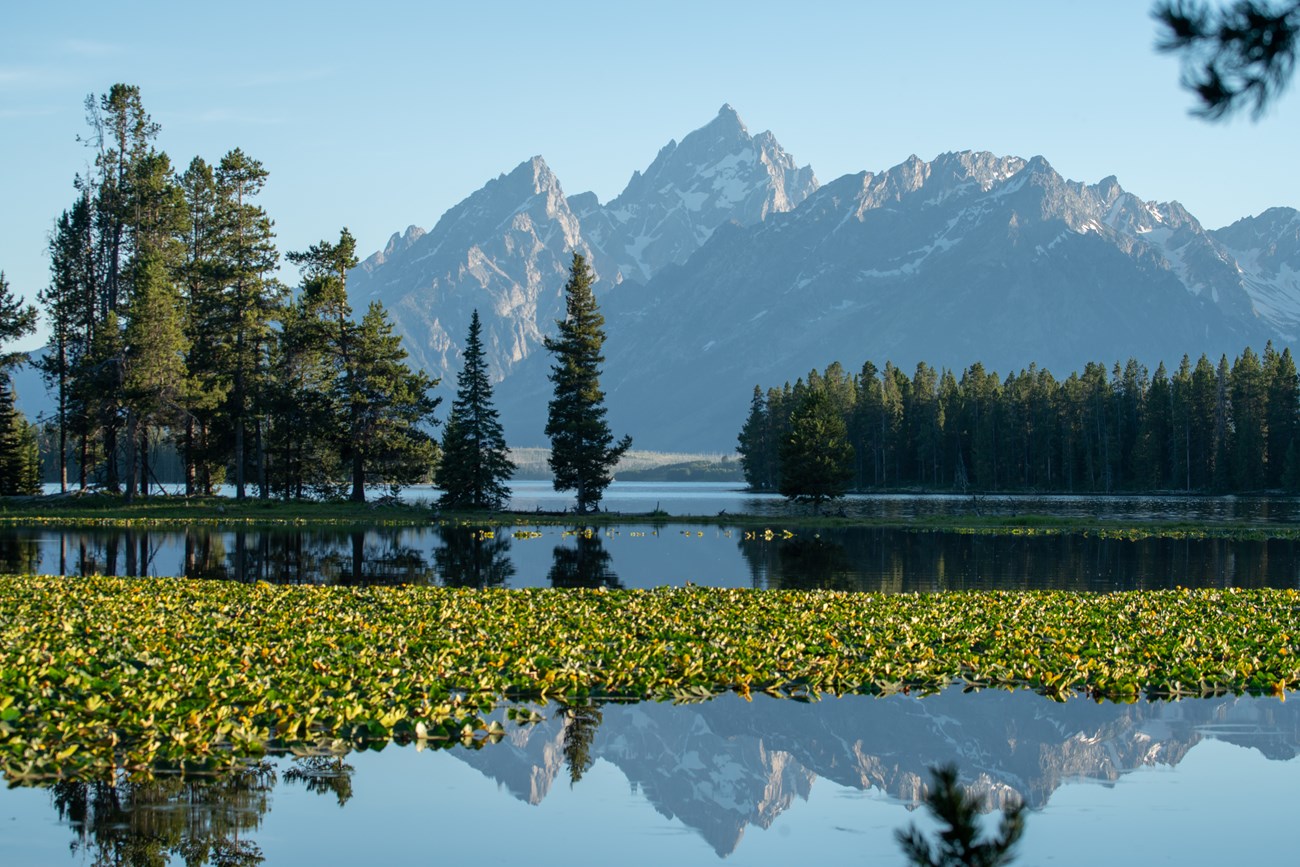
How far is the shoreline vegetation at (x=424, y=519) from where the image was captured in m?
65.6

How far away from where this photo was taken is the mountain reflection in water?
4106 cm

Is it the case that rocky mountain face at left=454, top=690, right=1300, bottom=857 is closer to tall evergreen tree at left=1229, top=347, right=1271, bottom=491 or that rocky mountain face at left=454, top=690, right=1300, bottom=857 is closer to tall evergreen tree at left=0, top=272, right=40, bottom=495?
tall evergreen tree at left=0, top=272, right=40, bottom=495

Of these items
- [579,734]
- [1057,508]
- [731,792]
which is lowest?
[731,792]

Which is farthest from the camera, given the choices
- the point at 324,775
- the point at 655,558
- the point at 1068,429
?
the point at 1068,429

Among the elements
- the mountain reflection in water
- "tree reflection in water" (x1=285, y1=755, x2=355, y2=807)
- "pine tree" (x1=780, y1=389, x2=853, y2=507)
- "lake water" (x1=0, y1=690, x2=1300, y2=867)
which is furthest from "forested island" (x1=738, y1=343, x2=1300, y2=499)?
"tree reflection in water" (x1=285, y1=755, x2=355, y2=807)

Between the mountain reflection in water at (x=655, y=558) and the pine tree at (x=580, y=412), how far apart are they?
12.3 metres

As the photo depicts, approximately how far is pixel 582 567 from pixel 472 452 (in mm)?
34522

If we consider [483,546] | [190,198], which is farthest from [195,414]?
[483,546]

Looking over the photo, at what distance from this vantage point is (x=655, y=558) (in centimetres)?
5103

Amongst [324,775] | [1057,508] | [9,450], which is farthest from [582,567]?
[1057,508]

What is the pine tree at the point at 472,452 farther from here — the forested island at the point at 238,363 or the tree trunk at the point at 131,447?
the tree trunk at the point at 131,447

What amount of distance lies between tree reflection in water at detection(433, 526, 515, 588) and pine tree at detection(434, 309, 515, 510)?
500 inches

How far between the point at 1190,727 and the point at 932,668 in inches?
175

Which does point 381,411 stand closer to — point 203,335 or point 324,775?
point 203,335
